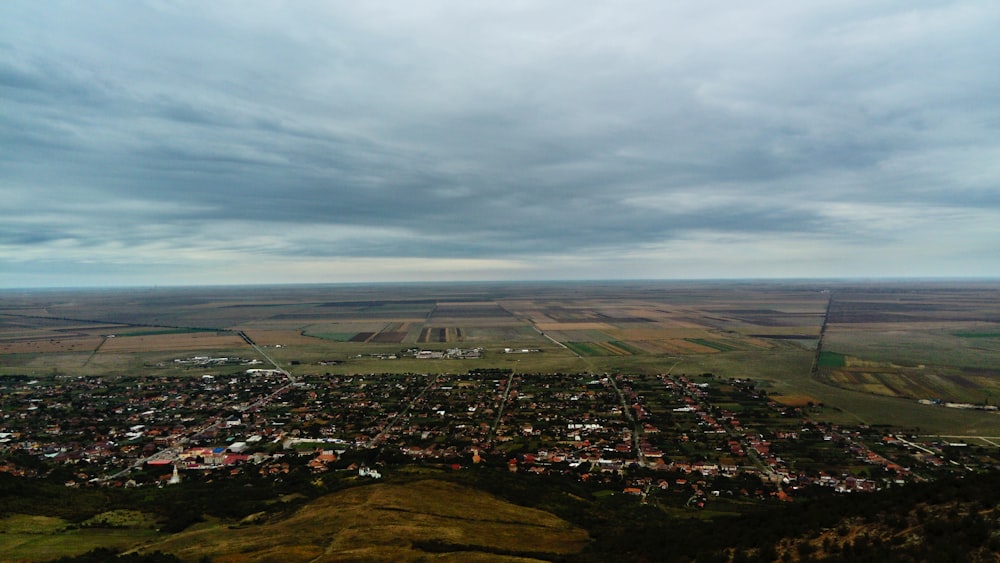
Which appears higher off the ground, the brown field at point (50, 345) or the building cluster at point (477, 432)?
the brown field at point (50, 345)

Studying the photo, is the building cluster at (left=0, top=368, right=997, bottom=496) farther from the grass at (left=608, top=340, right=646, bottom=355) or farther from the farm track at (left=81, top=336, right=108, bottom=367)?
the grass at (left=608, top=340, right=646, bottom=355)

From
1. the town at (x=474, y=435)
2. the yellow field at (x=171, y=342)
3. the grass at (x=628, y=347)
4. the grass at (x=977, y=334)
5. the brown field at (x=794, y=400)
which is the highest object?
the grass at (x=977, y=334)

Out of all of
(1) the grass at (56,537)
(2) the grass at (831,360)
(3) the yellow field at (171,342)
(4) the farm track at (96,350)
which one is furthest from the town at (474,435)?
(3) the yellow field at (171,342)

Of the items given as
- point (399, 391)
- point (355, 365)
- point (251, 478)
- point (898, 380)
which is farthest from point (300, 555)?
point (898, 380)

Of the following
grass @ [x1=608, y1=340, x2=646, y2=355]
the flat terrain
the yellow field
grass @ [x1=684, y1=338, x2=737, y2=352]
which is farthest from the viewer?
the yellow field

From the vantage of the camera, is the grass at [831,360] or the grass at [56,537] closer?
the grass at [56,537]

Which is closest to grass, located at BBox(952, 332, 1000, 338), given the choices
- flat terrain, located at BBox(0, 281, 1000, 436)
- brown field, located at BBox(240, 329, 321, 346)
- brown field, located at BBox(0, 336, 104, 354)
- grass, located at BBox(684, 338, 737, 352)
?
flat terrain, located at BBox(0, 281, 1000, 436)

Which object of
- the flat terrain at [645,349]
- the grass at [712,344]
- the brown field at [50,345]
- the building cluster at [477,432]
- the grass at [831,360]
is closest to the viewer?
the building cluster at [477,432]

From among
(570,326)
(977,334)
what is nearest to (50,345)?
(570,326)

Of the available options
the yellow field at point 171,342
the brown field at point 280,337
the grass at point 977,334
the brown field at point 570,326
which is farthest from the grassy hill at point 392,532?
the grass at point 977,334

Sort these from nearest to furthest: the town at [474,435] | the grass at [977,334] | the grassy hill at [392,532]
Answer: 1. the grassy hill at [392,532]
2. the town at [474,435]
3. the grass at [977,334]

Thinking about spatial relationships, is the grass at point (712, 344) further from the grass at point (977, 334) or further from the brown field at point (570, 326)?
the grass at point (977, 334)

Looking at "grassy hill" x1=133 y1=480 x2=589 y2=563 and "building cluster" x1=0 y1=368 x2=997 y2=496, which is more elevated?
"grassy hill" x1=133 y1=480 x2=589 y2=563
